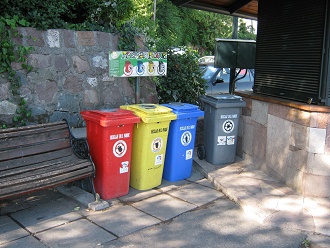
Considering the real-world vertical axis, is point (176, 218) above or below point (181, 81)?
below

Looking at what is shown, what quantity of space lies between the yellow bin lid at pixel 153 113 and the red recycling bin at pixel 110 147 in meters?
0.10

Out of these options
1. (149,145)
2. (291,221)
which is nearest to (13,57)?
(149,145)

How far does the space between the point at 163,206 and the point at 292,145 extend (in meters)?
1.80

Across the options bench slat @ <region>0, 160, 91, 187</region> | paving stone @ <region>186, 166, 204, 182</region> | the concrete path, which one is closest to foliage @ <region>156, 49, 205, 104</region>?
paving stone @ <region>186, 166, 204, 182</region>

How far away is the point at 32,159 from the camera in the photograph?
4141 mm

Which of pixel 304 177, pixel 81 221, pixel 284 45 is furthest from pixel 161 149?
pixel 284 45

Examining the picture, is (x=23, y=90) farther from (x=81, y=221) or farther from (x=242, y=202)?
(x=242, y=202)

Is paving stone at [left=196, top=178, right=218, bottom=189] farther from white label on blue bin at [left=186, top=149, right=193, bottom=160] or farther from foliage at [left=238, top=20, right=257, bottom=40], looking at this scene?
foliage at [left=238, top=20, right=257, bottom=40]

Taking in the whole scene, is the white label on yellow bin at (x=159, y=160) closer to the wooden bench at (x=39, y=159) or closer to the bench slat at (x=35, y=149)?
the wooden bench at (x=39, y=159)

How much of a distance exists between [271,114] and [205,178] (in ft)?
4.22

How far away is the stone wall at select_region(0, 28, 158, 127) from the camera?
17.3 feet

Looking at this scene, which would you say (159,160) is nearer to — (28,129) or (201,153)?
(201,153)

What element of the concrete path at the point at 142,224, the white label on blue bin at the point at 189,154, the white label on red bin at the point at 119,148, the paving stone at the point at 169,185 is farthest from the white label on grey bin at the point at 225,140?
the white label on red bin at the point at 119,148

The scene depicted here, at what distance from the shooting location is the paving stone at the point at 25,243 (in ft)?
11.4
